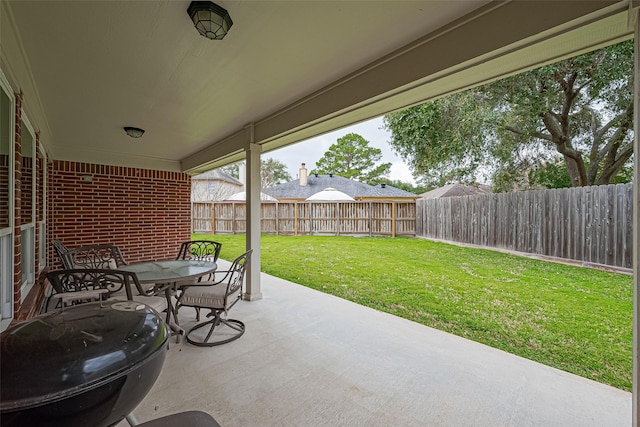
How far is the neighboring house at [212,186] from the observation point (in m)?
20.8

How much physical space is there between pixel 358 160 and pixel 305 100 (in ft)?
73.8

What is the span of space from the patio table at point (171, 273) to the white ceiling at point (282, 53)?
1868 millimetres

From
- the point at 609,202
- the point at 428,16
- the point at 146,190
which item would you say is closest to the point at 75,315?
the point at 428,16

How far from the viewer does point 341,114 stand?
2.83 m

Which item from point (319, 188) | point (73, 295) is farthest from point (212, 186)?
point (73, 295)

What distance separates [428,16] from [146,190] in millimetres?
6291

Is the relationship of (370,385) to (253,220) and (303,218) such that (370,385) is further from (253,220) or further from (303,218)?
(303,218)

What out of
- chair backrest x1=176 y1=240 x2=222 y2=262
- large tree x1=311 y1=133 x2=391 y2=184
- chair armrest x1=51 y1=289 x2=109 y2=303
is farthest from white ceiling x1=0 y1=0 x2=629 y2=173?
large tree x1=311 y1=133 x2=391 y2=184

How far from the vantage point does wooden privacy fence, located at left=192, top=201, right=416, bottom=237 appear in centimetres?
1205

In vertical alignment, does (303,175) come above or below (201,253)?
above

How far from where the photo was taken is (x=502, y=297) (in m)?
4.29

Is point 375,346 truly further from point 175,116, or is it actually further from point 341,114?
point 175,116

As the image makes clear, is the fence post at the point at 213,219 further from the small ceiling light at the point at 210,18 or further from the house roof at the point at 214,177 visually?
the small ceiling light at the point at 210,18

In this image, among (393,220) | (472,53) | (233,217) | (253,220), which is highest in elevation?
(472,53)
